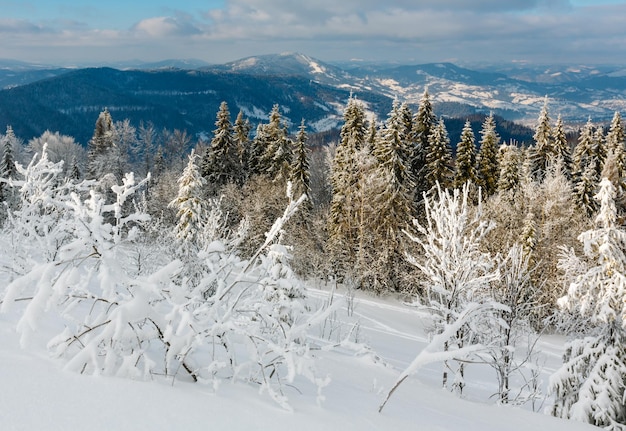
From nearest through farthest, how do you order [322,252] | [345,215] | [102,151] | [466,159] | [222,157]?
1. [345,215]
2. [466,159]
3. [322,252]
4. [222,157]
5. [102,151]

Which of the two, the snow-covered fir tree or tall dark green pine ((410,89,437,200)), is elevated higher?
tall dark green pine ((410,89,437,200))

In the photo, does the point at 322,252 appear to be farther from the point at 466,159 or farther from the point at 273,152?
the point at 466,159

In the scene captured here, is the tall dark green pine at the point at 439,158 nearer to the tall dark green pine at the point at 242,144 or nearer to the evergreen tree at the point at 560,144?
the evergreen tree at the point at 560,144

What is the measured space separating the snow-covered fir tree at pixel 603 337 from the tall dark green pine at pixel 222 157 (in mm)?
30066

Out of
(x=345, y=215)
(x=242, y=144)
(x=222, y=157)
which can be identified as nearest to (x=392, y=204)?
(x=345, y=215)

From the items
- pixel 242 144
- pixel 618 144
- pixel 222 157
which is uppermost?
pixel 618 144

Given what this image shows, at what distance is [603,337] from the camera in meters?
9.74

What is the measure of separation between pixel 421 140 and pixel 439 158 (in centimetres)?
242

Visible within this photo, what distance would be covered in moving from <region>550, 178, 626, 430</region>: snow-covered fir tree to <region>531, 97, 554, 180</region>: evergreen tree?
32.2 meters

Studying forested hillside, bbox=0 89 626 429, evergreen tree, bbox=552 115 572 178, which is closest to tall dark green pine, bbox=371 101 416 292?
forested hillside, bbox=0 89 626 429

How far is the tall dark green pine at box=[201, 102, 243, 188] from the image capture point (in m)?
37.2

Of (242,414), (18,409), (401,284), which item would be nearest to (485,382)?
(242,414)

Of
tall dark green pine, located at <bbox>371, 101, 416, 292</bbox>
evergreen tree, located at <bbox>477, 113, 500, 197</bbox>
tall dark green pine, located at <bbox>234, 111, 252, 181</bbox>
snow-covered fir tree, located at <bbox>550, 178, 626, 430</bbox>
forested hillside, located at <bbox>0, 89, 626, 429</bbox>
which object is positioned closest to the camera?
forested hillside, located at <bbox>0, 89, 626, 429</bbox>

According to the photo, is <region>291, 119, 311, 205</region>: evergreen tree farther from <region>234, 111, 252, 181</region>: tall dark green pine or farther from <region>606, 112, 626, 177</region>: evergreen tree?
<region>606, 112, 626, 177</region>: evergreen tree
